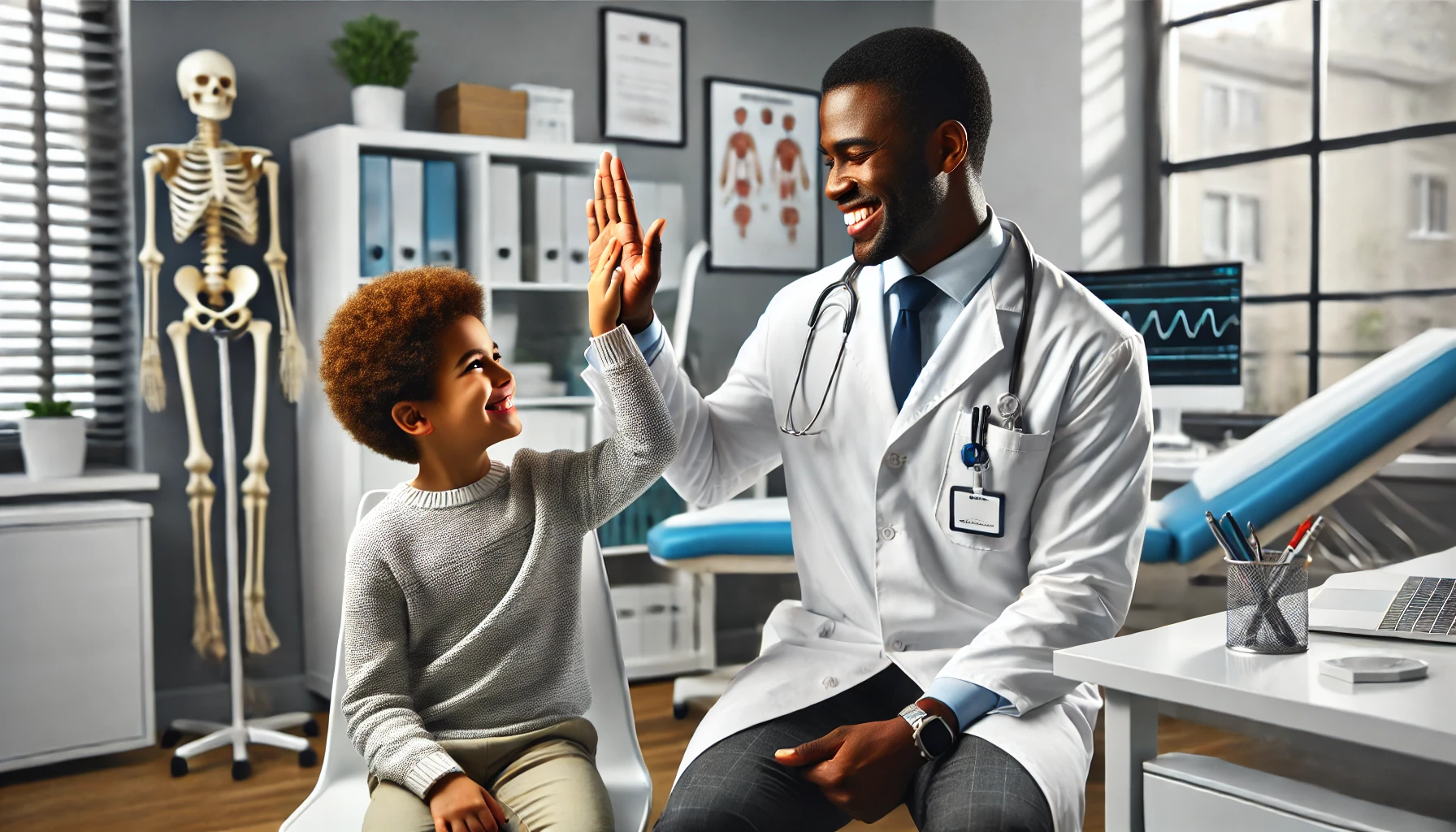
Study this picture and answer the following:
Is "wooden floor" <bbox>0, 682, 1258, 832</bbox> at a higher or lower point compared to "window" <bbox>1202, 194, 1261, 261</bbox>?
lower

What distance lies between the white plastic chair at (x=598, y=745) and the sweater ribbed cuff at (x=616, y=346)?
0.26m

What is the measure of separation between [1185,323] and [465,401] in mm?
2376

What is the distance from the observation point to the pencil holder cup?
1.07 m

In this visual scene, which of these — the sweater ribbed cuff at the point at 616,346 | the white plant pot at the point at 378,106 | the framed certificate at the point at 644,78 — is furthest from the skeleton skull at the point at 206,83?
the sweater ribbed cuff at the point at 616,346

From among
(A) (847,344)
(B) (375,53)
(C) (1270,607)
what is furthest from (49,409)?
(C) (1270,607)

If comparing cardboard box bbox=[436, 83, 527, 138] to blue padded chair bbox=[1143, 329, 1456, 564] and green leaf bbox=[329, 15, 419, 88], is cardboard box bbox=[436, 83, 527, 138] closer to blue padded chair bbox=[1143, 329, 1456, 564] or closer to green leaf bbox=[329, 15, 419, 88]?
green leaf bbox=[329, 15, 419, 88]

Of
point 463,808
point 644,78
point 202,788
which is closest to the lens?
point 463,808

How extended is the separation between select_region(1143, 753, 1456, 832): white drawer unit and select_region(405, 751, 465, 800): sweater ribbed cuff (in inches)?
26.3

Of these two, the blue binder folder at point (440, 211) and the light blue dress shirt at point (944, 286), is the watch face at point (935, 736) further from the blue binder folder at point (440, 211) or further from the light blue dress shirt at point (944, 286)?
the blue binder folder at point (440, 211)

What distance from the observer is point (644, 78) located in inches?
148

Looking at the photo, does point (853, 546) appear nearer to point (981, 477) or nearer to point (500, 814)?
point (981, 477)

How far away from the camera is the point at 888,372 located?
4.66ft

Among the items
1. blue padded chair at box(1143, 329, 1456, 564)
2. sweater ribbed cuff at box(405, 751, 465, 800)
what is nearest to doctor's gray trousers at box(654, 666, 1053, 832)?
sweater ribbed cuff at box(405, 751, 465, 800)

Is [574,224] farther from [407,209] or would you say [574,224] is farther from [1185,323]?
[1185,323]
